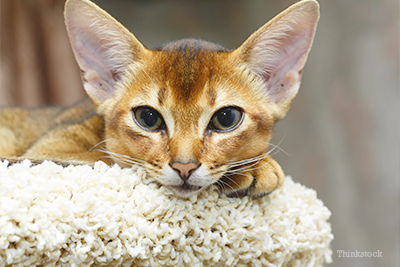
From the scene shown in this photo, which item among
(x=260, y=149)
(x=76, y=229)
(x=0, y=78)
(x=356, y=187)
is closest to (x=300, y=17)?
(x=260, y=149)

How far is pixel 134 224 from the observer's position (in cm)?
83

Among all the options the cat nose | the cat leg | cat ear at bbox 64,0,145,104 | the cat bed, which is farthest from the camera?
cat ear at bbox 64,0,145,104

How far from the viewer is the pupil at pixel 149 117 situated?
104 cm

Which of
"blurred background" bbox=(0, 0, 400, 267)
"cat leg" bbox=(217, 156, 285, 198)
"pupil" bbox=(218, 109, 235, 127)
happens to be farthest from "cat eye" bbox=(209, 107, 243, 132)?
"blurred background" bbox=(0, 0, 400, 267)

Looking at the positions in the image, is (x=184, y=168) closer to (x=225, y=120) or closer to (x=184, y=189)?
(x=184, y=189)

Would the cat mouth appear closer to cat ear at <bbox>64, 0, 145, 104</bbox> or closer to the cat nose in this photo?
the cat nose

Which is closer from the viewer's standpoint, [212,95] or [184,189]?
[184,189]

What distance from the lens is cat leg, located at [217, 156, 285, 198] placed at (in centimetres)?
99

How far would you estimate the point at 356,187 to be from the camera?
87.3 inches

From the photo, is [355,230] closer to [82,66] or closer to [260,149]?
[260,149]

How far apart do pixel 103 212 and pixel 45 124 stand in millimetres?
1157

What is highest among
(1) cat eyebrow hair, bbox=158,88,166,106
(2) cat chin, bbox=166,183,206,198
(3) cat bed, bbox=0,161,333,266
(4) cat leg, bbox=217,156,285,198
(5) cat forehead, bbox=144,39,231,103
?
(5) cat forehead, bbox=144,39,231,103

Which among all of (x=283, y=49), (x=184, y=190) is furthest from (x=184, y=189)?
(x=283, y=49)

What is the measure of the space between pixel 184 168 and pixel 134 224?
18 cm
